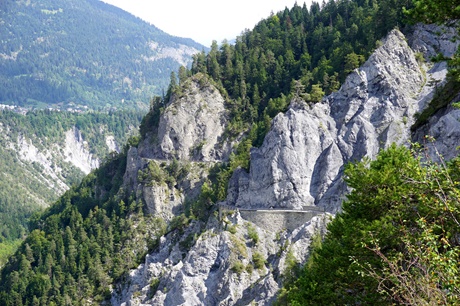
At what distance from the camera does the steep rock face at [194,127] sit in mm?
92500

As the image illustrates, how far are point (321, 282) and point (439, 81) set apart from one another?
4759 cm

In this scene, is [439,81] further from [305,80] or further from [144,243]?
[144,243]

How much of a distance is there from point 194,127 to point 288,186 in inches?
1237

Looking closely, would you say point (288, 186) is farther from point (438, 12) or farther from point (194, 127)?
point (438, 12)

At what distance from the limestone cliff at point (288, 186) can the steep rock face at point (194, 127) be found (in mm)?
19874

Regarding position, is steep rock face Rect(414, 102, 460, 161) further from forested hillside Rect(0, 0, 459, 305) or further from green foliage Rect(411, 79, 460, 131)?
forested hillside Rect(0, 0, 459, 305)

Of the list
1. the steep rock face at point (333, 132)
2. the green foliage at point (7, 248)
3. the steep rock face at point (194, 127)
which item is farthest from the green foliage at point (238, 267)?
the green foliage at point (7, 248)

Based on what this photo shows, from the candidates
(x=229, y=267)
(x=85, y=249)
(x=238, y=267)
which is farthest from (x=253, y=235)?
(x=85, y=249)

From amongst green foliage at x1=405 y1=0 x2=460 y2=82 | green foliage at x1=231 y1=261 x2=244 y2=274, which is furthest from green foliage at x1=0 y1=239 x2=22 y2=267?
green foliage at x1=405 y1=0 x2=460 y2=82

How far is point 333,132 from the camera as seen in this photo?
68.2 meters

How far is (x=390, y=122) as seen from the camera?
64625 millimetres

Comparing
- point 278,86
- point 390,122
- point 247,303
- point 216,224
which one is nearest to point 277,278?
point 247,303

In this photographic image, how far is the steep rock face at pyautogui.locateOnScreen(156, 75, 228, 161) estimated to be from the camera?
303 feet

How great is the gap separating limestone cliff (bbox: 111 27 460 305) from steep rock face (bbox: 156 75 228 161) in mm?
19874
